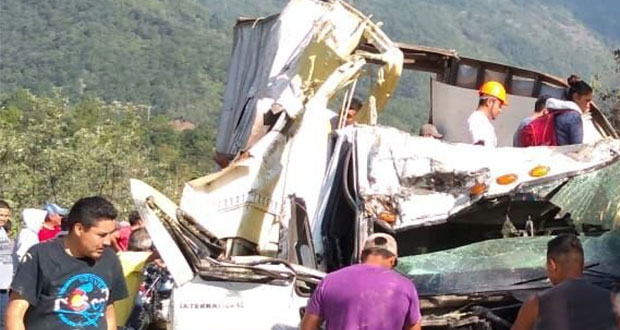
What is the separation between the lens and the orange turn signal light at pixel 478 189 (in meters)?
7.00

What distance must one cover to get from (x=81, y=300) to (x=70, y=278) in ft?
0.40

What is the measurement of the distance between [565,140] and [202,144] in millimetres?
49906

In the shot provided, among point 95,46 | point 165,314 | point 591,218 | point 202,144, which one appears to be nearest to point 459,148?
point 591,218

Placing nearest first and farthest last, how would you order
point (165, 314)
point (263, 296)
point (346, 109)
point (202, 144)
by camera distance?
point (263, 296) < point (165, 314) < point (346, 109) < point (202, 144)

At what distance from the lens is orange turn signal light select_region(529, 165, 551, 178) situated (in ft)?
23.0

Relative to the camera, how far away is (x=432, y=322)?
6176 mm

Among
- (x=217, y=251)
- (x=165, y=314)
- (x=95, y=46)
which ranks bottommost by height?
(x=165, y=314)

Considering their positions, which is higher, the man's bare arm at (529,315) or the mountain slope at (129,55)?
the mountain slope at (129,55)

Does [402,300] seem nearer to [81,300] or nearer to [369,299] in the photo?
[369,299]

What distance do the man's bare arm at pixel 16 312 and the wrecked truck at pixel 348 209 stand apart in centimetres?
205

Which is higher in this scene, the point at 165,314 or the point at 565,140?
the point at 565,140

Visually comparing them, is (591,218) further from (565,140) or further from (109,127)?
(109,127)

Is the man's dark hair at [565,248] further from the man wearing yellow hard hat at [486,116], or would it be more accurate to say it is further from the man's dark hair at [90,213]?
the man wearing yellow hard hat at [486,116]

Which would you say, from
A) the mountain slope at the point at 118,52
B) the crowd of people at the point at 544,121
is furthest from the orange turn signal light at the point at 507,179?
the mountain slope at the point at 118,52
